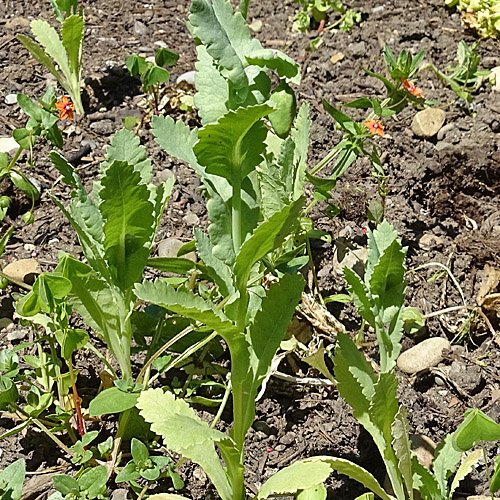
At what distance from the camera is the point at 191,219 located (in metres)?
2.61

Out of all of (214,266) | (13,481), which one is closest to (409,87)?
(214,266)

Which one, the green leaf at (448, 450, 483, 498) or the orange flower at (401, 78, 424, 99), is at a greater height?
the orange flower at (401, 78, 424, 99)

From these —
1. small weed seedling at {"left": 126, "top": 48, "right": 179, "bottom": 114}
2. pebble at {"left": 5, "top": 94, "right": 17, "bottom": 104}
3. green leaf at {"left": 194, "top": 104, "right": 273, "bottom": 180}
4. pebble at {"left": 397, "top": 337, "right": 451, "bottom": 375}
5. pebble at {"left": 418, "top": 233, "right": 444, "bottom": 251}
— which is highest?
green leaf at {"left": 194, "top": 104, "right": 273, "bottom": 180}

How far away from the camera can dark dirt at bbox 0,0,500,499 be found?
6.53ft

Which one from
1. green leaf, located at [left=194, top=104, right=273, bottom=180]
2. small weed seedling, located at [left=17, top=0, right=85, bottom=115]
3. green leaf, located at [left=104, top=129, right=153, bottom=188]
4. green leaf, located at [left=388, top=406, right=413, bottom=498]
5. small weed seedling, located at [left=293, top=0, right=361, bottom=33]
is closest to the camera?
green leaf, located at [left=194, top=104, right=273, bottom=180]

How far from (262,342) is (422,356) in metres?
0.72

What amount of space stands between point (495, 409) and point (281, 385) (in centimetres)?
62

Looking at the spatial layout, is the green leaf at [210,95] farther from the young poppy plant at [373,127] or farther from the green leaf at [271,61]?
the young poppy plant at [373,127]

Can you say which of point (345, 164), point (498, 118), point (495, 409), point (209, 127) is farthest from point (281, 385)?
point (498, 118)

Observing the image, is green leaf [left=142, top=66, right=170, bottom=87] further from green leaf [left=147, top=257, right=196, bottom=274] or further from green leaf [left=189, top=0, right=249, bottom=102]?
green leaf [left=189, top=0, right=249, bottom=102]

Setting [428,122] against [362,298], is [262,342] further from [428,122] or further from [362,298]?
[428,122]

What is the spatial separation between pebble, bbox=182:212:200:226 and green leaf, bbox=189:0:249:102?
3.70 ft

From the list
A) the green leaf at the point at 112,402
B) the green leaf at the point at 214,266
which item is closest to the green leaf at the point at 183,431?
the green leaf at the point at 112,402

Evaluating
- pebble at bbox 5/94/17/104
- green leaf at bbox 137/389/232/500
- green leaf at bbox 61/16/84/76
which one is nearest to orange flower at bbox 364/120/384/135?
green leaf at bbox 137/389/232/500
